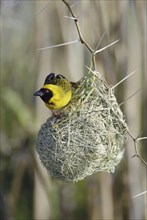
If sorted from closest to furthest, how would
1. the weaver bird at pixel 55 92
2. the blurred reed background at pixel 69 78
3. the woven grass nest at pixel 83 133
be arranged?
the weaver bird at pixel 55 92, the woven grass nest at pixel 83 133, the blurred reed background at pixel 69 78

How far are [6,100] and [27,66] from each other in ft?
2.72

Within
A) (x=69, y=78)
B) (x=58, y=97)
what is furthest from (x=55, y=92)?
(x=69, y=78)

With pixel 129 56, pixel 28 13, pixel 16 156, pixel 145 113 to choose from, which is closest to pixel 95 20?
pixel 129 56

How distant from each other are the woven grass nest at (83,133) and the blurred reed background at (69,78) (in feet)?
0.86

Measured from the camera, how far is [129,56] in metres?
3.96

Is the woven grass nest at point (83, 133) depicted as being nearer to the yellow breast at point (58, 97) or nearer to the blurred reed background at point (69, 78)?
the yellow breast at point (58, 97)

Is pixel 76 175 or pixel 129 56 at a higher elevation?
pixel 129 56

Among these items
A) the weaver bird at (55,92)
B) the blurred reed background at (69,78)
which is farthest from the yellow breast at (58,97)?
the blurred reed background at (69,78)

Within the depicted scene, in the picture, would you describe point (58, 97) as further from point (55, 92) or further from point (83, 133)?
point (83, 133)

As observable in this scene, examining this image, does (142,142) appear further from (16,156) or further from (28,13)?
(28,13)

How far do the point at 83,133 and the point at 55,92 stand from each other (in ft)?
0.72

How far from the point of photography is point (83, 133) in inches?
100

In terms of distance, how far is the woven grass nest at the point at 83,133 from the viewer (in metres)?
2.54

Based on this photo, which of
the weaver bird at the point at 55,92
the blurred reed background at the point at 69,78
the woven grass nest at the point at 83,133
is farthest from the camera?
the blurred reed background at the point at 69,78
